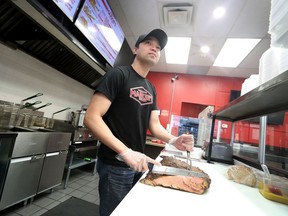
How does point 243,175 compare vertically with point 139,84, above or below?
below

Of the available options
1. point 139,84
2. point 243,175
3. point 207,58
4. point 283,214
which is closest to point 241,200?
point 283,214

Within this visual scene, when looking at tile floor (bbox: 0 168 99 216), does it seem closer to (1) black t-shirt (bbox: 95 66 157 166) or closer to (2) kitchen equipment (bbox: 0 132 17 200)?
(2) kitchen equipment (bbox: 0 132 17 200)

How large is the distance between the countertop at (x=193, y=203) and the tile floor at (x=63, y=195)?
1837 millimetres

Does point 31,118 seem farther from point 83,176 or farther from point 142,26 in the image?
point 142,26

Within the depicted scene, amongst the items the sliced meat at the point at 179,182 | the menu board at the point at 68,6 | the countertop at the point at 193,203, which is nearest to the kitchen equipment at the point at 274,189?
the countertop at the point at 193,203

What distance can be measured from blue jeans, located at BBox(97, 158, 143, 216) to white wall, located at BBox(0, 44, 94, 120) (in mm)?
1881

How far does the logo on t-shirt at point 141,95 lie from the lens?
104cm

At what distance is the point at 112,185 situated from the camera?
918mm

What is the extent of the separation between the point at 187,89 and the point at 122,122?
4.15 metres

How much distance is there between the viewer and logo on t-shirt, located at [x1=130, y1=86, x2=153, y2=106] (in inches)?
40.9

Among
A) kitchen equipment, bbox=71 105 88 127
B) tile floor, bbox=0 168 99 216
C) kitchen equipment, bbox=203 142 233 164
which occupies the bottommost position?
tile floor, bbox=0 168 99 216

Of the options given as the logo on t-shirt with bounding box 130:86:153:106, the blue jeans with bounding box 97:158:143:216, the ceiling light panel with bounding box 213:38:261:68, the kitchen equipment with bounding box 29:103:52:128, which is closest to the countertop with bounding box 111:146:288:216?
the blue jeans with bounding box 97:158:143:216

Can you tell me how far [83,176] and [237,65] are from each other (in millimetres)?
4005

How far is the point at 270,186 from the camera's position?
0.88 meters
